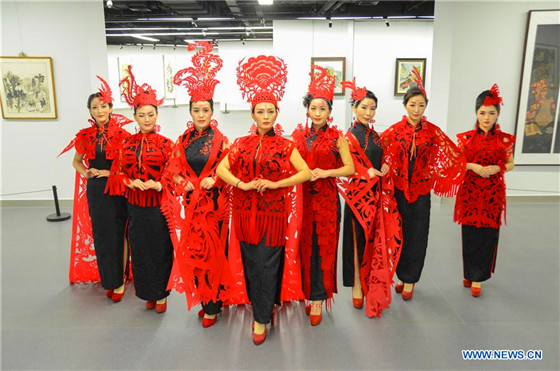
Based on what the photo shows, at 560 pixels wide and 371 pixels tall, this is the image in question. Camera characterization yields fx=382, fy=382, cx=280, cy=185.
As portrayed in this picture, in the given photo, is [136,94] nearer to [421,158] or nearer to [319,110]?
[319,110]

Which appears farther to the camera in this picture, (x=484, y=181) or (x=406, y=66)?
(x=406, y=66)

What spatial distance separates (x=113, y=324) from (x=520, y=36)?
19.5 ft

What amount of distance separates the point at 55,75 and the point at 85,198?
297 cm

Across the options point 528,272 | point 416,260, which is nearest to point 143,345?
point 416,260

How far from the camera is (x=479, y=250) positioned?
10.0 ft

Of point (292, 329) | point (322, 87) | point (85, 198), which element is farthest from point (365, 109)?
point (85, 198)

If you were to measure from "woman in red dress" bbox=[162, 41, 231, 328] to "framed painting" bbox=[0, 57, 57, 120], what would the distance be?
12.4 feet

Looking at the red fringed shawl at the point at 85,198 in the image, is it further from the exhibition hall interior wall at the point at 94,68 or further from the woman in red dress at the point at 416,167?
the exhibition hall interior wall at the point at 94,68

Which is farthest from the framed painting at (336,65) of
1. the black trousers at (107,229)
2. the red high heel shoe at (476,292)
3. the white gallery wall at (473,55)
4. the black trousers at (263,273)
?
the black trousers at (263,273)

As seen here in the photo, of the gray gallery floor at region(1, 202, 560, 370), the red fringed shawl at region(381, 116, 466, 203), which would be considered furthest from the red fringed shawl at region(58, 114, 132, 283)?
the red fringed shawl at region(381, 116, 466, 203)

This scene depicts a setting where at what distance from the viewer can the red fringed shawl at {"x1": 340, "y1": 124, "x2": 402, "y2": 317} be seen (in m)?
2.70

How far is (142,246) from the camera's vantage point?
2.75 metres

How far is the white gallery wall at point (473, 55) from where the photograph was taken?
16.9 feet

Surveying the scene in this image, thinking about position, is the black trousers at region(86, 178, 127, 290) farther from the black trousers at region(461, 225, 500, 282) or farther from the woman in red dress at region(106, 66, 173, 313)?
the black trousers at region(461, 225, 500, 282)
